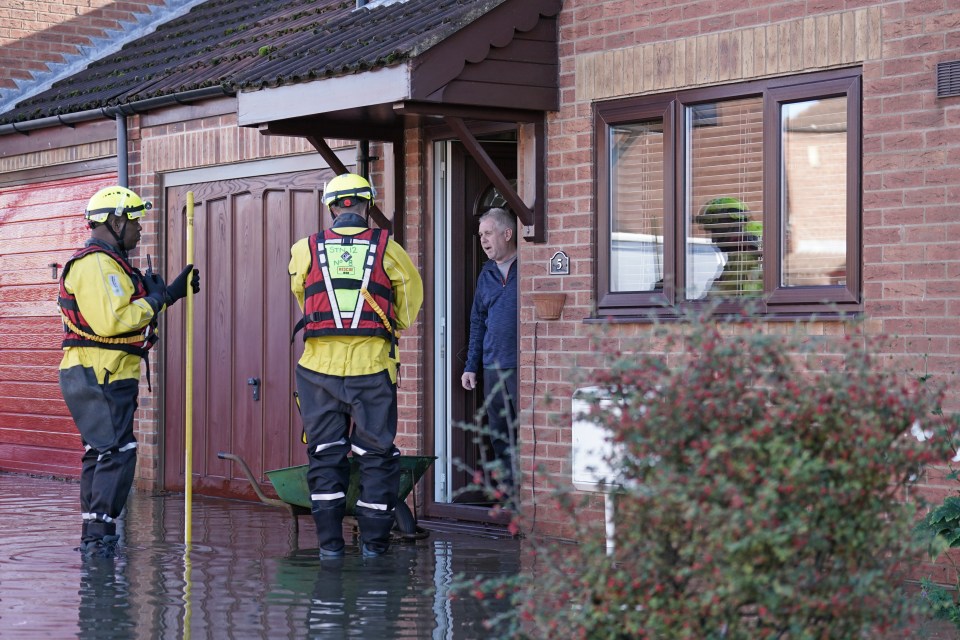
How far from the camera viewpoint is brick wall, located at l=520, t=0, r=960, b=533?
7.64 m

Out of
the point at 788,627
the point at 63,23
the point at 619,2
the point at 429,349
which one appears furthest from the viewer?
the point at 63,23

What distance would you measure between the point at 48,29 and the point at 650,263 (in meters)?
8.59

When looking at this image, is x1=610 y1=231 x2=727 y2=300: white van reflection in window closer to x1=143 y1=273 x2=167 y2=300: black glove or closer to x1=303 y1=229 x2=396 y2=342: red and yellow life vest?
x1=303 y1=229 x2=396 y2=342: red and yellow life vest

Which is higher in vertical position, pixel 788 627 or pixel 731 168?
Answer: pixel 731 168

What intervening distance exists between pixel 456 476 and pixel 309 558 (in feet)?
6.10

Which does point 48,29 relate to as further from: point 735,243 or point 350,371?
point 735,243

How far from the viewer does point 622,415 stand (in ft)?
14.7

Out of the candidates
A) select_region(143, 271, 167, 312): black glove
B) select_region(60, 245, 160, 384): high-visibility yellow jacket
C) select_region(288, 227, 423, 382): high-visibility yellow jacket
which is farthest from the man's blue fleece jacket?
select_region(60, 245, 160, 384): high-visibility yellow jacket

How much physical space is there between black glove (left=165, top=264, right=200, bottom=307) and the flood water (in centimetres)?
152

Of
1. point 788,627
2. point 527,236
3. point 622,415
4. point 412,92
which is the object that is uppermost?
point 412,92

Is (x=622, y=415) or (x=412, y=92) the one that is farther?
(x=412, y=92)

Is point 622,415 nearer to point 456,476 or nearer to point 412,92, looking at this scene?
point 412,92

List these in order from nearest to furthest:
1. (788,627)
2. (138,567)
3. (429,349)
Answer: (788,627) → (138,567) → (429,349)

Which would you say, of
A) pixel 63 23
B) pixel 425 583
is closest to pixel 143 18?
pixel 63 23
